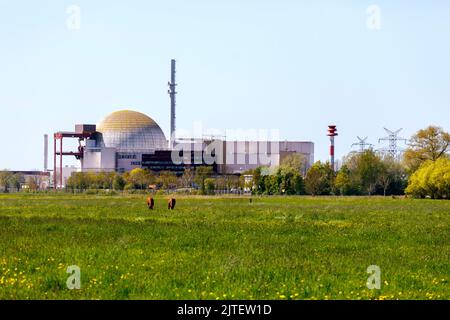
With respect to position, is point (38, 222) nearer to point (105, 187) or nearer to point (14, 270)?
point (14, 270)

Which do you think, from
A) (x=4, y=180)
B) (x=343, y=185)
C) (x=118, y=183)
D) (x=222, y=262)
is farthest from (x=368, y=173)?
(x=222, y=262)

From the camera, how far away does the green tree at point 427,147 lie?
117 m

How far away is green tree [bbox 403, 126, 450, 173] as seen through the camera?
384 feet

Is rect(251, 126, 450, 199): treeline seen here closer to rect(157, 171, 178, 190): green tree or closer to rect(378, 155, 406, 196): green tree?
rect(378, 155, 406, 196): green tree

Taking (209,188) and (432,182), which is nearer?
(432,182)

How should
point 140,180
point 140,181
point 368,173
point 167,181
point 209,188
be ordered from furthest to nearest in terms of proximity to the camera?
point 140,180 < point 140,181 < point 167,181 < point 209,188 < point 368,173

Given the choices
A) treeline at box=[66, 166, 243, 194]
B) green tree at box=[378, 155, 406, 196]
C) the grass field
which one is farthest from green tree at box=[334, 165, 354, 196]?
the grass field

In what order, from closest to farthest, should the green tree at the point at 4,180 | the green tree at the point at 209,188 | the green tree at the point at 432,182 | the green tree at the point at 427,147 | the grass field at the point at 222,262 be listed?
the grass field at the point at 222,262
the green tree at the point at 432,182
the green tree at the point at 427,147
the green tree at the point at 209,188
the green tree at the point at 4,180

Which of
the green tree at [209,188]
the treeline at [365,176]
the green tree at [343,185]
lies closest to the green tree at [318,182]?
the treeline at [365,176]

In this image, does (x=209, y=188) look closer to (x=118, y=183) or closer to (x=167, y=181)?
(x=167, y=181)

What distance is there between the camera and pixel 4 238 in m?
25.2

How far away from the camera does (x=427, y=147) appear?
120000 millimetres

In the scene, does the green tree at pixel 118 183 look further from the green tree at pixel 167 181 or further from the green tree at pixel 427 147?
the green tree at pixel 427 147
